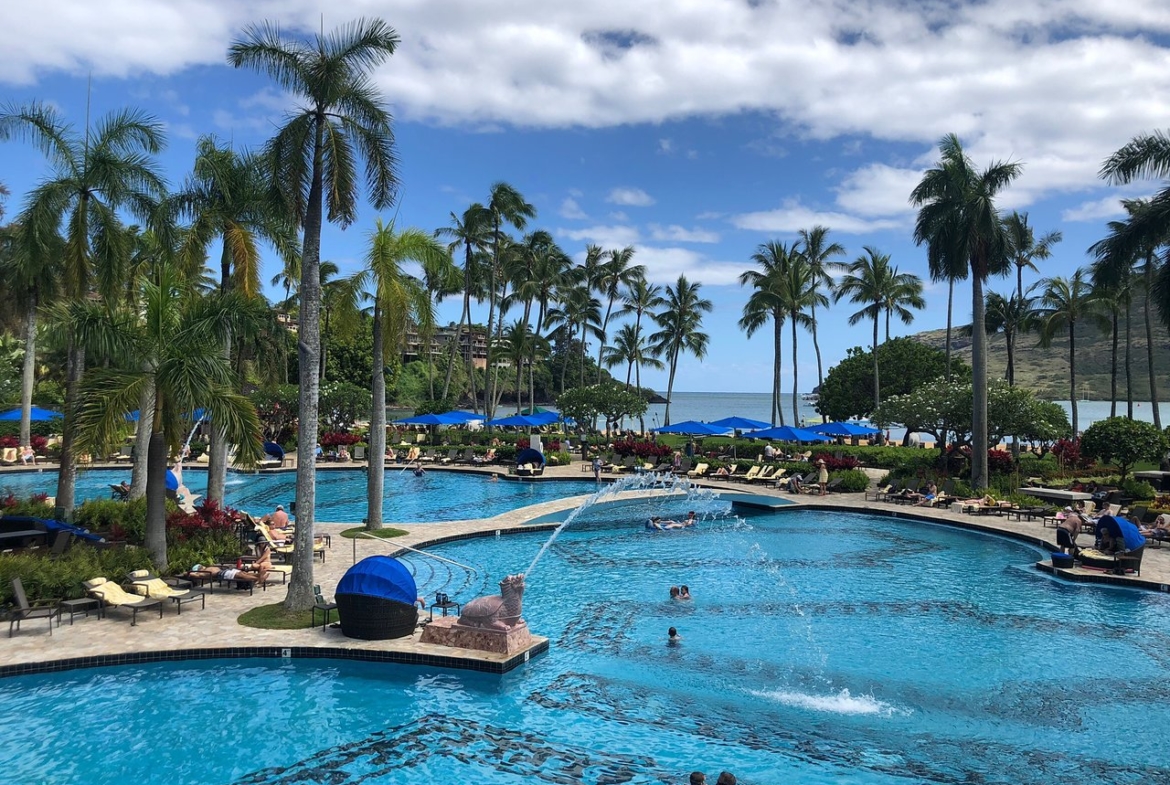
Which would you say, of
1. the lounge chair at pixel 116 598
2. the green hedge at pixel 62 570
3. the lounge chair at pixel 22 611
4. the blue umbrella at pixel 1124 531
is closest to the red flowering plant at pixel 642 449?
the blue umbrella at pixel 1124 531

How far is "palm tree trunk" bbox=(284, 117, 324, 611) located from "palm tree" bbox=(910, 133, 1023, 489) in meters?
26.7

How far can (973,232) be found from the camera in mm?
32094

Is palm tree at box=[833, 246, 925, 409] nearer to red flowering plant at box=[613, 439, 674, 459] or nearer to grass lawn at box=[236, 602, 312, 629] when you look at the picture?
red flowering plant at box=[613, 439, 674, 459]

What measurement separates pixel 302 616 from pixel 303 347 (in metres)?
5.09

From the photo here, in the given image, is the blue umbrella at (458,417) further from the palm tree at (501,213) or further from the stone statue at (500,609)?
the stone statue at (500,609)

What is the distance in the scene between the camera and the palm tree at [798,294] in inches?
2125

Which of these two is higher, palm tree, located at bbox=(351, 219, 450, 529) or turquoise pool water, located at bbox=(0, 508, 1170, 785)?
palm tree, located at bbox=(351, 219, 450, 529)

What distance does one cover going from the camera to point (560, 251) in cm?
6319

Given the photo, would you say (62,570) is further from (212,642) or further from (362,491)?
(362,491)

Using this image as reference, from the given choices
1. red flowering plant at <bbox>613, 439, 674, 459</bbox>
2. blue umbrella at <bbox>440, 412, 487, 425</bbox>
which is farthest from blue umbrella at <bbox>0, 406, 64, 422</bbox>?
red flowering plant at <bbox>613, 439, 674, 459</bbox>

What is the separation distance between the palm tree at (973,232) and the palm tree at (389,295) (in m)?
22.6

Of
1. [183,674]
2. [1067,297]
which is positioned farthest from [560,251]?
[183,674]

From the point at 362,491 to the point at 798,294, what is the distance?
33.6 m

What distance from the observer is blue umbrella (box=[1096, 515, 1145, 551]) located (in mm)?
19234
